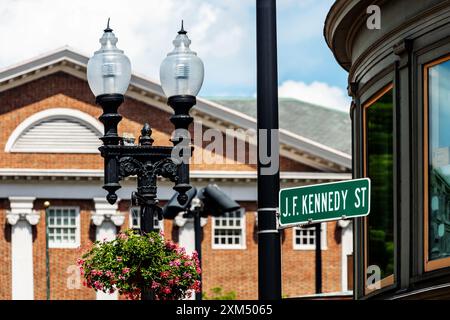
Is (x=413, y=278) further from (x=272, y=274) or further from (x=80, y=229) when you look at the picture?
(x=80, y=229)

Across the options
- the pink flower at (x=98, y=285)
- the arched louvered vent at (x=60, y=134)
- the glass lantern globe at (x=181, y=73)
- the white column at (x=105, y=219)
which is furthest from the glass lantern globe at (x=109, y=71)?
the arched louvered vent at (x=60, y=134)

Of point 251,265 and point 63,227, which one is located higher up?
point 63,227

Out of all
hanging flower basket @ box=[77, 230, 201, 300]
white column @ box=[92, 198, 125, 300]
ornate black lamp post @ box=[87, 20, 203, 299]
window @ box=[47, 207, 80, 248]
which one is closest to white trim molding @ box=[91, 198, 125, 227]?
white column @ box=[92, 198, 125, 300]

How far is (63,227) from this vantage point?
60625mm

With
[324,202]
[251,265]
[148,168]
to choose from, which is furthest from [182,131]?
[251,265]

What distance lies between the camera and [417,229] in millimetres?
17406

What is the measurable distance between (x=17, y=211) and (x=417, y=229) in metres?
45.2

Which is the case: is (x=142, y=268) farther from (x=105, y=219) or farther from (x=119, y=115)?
(x=105, y=219)

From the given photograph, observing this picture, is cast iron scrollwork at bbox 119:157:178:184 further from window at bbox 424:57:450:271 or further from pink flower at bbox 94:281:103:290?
window at bbox 424:57:450:271

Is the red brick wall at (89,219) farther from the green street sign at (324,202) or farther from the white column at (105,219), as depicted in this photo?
the green street sign at (324,202)

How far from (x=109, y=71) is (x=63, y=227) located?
4452 cm

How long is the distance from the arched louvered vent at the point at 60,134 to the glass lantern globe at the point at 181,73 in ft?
152

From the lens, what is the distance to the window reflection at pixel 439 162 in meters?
16.9
